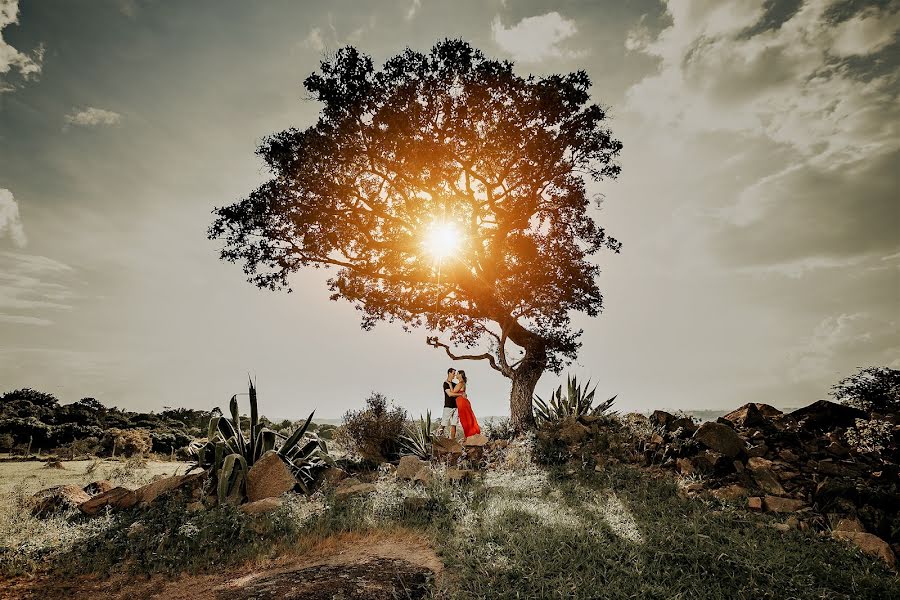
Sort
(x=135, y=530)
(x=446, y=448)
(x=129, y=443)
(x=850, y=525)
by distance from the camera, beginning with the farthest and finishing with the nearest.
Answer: (x=129, y=443) < (x=446, y=448) < (x=135, y=530) < (x=850, y=525)

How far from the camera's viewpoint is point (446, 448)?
34.6 ft

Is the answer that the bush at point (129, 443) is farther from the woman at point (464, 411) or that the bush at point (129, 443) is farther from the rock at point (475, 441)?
the rock at point (475, 441)

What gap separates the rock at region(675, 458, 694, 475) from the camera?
7074 mm

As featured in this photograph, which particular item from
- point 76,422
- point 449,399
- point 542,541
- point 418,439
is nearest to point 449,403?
point 449,399

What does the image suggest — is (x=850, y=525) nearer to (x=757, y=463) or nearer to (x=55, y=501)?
(x=757, y=463)

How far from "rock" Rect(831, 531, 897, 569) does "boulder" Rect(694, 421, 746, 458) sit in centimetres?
218

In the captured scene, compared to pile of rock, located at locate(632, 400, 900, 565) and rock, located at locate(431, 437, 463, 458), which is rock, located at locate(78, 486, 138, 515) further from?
pile of rock, located at locate(632, 400, 900, 565)

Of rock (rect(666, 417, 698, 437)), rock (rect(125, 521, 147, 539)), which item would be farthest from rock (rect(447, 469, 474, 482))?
rock (rect(125, 521, 147, 539))

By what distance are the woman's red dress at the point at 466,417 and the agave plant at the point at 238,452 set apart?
4.06 meters

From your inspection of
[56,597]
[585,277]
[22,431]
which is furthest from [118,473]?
[585,277]

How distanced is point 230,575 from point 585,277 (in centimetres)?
1172

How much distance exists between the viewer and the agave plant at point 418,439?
33.9ft

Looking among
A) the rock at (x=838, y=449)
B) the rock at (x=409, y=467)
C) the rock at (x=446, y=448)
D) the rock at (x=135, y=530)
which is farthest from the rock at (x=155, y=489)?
the rock at (x=838, y=449)

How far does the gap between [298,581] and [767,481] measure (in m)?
6.53
